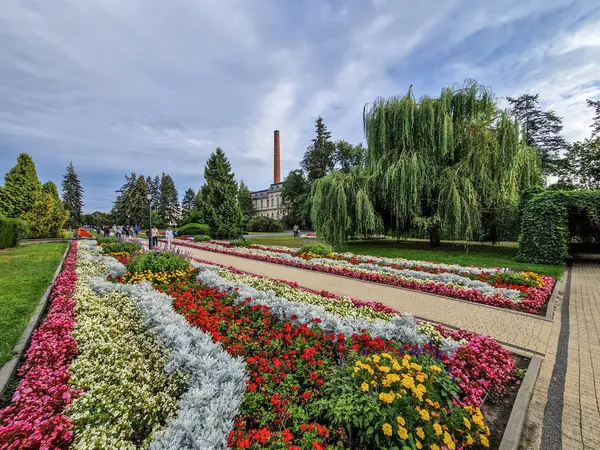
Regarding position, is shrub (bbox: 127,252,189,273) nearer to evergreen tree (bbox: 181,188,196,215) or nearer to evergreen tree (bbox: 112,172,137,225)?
evergreen tree (bbox: 112,172,137,225)

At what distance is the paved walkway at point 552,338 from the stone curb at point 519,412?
0.08 m

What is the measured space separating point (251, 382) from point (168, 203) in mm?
61885

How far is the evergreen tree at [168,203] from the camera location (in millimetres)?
56812

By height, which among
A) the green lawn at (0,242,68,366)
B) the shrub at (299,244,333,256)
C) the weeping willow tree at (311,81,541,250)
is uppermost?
the weeping willow tree at (311,81,541,250)

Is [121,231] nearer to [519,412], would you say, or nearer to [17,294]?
[17,294]

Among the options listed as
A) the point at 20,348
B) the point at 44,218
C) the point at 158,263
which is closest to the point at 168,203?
the point at 44,218

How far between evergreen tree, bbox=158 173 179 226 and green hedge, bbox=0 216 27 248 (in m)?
37.5

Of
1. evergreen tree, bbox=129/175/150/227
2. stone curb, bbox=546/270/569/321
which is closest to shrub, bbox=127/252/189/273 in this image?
stone curb, bbox=546/270/569/321

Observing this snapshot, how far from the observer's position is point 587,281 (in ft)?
26.4

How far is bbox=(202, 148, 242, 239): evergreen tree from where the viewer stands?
1013 inches

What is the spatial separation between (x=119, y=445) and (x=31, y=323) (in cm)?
402

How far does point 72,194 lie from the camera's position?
184ft

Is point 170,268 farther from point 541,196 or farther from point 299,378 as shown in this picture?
point 541,196

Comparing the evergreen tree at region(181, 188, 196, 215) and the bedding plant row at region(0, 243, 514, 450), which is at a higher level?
the evergreen tree at region(181, 188, 196, 215)
